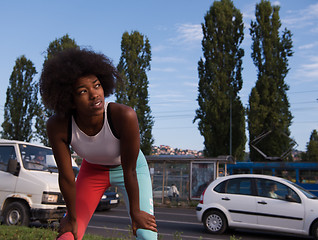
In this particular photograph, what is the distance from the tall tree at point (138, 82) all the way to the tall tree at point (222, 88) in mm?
6032

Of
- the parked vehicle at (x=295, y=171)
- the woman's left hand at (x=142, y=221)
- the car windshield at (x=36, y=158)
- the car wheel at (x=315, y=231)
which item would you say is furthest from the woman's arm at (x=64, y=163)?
the parked vehicle at (x=295, y=171)

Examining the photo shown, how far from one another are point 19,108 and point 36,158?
3306 centimetres

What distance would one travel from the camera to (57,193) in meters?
8.93

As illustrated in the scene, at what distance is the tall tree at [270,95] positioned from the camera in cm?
3319

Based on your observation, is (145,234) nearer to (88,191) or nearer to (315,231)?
(88,191)

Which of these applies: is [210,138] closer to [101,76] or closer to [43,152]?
[43,152]

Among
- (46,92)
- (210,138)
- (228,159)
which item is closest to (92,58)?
(46,92)

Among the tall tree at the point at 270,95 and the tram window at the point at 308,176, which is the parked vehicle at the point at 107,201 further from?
the tall tree at the point at 270,95

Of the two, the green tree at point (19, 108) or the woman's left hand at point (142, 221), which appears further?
the green tree at point (19, 108)

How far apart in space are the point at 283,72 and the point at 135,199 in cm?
3333

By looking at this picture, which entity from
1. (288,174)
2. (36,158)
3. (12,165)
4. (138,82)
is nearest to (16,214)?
(12,165)

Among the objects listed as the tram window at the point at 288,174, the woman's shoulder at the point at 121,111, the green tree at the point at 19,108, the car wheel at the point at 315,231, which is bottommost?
the car wheel at the point at 315,231

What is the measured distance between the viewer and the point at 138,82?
37.8 metres

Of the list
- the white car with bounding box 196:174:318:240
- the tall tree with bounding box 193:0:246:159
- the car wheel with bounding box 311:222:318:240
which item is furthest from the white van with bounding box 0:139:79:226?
the tall tree with bounding box 193:0:246:159
